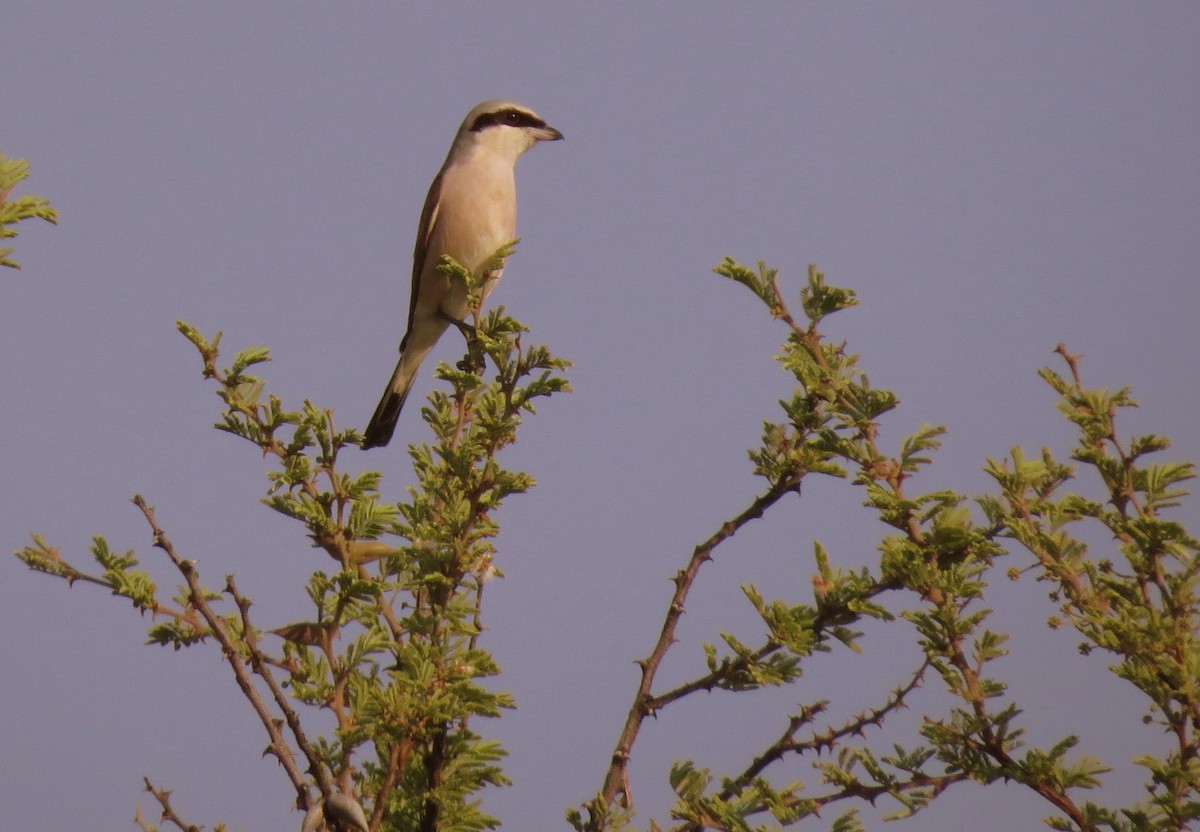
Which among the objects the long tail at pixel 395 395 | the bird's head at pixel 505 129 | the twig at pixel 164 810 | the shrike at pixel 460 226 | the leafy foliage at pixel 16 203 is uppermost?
the bird's head at pixel 505 129

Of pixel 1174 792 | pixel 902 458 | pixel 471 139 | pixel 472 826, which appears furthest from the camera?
pixel 471 139

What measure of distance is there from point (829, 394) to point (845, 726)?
698 mm

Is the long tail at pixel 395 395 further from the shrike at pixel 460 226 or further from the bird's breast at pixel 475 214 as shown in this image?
the bird's breast at pixel 475 214

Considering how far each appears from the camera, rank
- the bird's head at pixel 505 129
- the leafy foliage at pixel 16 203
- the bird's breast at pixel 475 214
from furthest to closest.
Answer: the bird's head at pixel 505 129 → the bird's breast at pixel 475 214 → the leafy foliage at pixel 16 203

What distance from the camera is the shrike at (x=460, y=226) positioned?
233 inches

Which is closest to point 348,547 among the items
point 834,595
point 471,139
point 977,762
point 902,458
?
point 834,595

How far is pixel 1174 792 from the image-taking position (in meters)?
2.17

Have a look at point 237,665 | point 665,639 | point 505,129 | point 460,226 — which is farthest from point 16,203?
point 505,129

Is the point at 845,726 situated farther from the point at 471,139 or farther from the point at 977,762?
the point at 471,139

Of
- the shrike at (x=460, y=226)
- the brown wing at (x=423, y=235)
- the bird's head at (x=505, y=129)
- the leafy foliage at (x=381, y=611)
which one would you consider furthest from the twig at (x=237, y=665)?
the bird's head at (x=505, y=129)

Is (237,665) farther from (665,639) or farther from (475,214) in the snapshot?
(475,214)

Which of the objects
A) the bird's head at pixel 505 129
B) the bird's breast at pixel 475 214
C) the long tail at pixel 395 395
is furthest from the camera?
the bird's head at pixel 505 129

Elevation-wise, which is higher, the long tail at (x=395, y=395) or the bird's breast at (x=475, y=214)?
the bird's breast at (x=475, y=214)

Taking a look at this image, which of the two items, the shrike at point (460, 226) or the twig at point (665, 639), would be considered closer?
the twig at point (665, 639)
